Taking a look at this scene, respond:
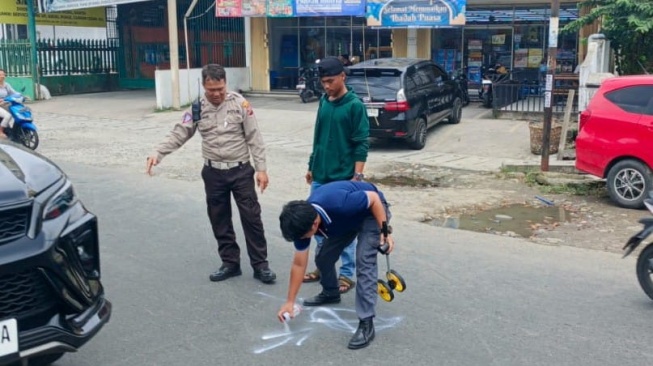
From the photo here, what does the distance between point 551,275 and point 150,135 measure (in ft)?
35.4

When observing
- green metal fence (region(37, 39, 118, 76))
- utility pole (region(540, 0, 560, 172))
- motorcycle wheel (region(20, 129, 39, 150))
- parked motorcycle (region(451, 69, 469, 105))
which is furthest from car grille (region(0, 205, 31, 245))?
green metal fence (region(37, 39, 118, 76))

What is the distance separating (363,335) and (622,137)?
5.29 meters

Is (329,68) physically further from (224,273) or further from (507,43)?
(507,43)

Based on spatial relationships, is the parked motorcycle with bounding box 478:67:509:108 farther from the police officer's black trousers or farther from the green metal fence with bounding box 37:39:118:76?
the green metal fence with bounding box 37:39:118:76

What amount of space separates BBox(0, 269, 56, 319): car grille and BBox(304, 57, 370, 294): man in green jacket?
7.78 feet

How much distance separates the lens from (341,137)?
5.36 meters

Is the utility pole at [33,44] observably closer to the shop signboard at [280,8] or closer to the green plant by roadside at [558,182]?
the shop signboard at [280,8]

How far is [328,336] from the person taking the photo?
463 cm

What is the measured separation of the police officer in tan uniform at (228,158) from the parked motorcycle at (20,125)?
26.4 feet

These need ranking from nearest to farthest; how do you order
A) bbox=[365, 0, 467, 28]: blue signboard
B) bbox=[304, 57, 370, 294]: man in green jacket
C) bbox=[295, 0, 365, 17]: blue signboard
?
bbox=[304, 57, 370, 294]: man in green jacket → bbox=[365, 0, 467, 28]: blue signboard → bbox=[295, 0, 365, 17]: blue signboard

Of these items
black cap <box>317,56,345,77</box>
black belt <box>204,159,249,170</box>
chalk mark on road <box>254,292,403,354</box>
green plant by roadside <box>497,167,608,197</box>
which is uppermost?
black cap <box>317,56,345,77</box>

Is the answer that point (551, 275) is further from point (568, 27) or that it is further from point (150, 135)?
point (150, 135)

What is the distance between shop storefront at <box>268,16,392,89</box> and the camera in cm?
2042

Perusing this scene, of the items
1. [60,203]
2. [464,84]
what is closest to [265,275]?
[60,203]
